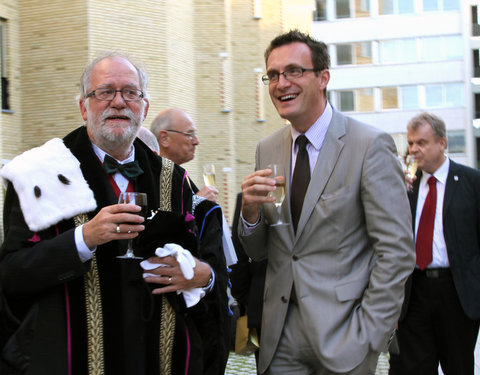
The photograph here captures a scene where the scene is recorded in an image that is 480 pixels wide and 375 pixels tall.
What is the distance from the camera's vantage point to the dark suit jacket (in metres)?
5.73

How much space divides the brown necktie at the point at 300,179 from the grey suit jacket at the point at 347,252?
0.09m

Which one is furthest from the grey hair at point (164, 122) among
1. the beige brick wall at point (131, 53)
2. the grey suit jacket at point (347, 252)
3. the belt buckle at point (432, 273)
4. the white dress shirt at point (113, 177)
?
the beige brick wall at point (131, 53)

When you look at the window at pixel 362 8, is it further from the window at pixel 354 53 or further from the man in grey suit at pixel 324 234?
the man in grey suit at pixel 324 234

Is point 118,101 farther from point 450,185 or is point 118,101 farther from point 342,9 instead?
point 342,9

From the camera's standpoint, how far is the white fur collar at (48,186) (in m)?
3.39

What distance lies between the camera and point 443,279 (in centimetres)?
589

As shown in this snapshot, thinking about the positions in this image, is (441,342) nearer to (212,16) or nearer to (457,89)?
(212,16)

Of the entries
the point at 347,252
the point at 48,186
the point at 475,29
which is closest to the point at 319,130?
the point at 347,252

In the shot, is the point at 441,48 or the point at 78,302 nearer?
the point at 78,302

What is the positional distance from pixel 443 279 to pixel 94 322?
3.48 metres

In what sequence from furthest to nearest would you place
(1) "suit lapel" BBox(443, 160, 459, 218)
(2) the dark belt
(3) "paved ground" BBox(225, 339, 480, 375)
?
(3) "paved ground" BBox(225, 339, 480, 375) < (1) "suit lapel" BBox(443, 160, 459, 218) < (2) the dark belt

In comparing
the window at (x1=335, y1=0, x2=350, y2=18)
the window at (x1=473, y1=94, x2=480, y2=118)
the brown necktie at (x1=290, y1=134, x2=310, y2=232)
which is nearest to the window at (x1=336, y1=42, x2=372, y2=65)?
the window at (x1=335, y1=0, x2=350, y2=18)

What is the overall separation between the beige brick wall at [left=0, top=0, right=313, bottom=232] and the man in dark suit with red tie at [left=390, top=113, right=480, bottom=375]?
656 centimetres

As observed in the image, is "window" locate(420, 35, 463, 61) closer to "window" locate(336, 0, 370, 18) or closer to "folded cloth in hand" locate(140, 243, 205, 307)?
"window" locate(336, 0, 370, 18)
